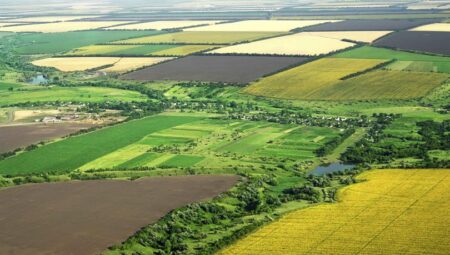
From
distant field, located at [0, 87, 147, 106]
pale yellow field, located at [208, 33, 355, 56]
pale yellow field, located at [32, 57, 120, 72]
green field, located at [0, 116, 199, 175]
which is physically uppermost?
pale yellow field, located at [208, 33, 355, 56]

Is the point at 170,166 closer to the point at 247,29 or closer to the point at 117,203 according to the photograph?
the point at 117,203

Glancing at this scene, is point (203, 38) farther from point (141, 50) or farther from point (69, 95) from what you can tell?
point (69, 95)

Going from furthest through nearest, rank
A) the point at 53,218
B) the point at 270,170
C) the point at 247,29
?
the point at 247,29
the point at 270,170
the point at 53,218

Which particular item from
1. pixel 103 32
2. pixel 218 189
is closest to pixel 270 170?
pixel 218 189

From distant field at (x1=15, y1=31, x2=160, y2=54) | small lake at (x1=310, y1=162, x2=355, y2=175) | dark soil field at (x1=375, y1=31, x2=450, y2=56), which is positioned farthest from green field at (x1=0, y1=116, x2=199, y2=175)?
distant field at (x1=15, y1=31, x2=160, y2=54)

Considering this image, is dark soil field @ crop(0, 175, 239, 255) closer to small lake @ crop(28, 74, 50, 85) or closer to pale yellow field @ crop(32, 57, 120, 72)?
small lake @ crop(28, 74, 50, 85)

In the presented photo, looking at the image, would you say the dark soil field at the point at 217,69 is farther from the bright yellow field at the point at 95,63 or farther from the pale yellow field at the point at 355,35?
the pale yellow field at the point at 355,35
